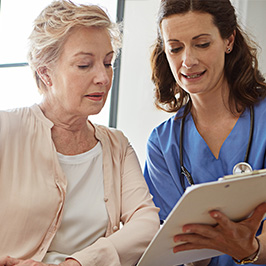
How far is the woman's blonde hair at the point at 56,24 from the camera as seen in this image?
A: 1483 millimetres

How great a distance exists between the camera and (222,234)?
129 cm

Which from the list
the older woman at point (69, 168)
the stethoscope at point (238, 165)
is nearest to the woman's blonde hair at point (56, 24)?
the older woman at point (69, 168)

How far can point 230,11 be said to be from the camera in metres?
1.77

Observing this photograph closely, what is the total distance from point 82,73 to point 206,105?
57cm

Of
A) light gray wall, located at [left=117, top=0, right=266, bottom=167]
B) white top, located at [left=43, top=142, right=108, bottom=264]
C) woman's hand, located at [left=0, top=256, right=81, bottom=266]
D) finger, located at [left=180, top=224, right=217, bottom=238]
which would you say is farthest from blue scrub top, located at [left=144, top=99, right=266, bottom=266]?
light gray wall, located at [left=117, top=0, right=266, bottom=167]

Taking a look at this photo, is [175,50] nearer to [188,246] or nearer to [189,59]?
[189,59]

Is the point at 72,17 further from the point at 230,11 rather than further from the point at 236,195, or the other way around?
the point at 236,195

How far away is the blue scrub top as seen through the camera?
172cm

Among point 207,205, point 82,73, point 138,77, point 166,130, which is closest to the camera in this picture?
point 207,205

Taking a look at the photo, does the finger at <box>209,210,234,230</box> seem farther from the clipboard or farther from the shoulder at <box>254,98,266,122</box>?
the shoulder at <box>254,98,266,122</box>

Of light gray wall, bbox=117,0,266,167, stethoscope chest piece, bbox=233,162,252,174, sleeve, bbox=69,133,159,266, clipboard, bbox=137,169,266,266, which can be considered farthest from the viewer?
light gray wall, bbox=117,0,266,167

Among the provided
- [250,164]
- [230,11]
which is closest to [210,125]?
[250,164]

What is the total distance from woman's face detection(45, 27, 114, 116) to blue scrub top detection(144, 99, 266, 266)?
41 cm

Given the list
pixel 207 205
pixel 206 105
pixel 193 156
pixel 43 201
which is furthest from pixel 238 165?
pixel 43 201
